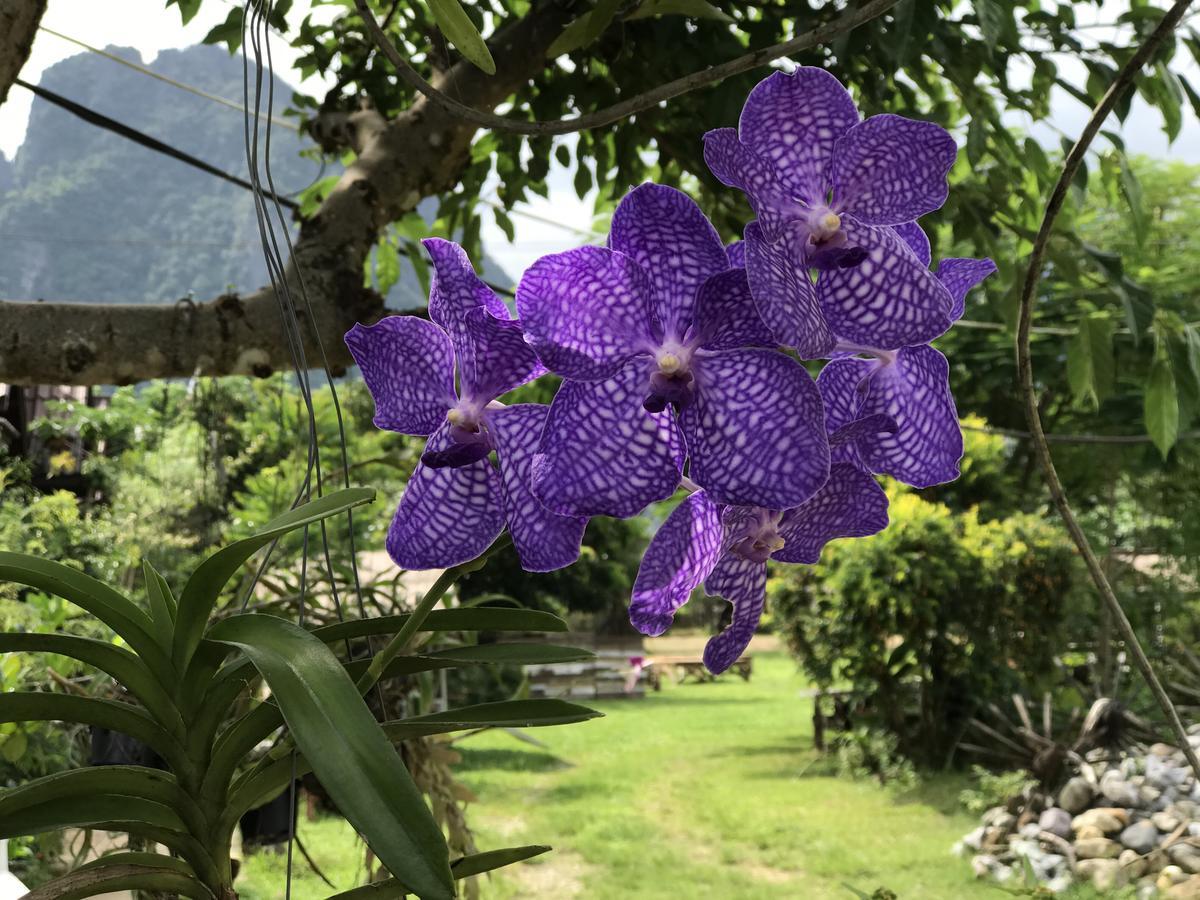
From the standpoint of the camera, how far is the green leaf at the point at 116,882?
33 cm

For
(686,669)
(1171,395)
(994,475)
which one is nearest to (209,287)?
(686,669)

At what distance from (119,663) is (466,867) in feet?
0.52

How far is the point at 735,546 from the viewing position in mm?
329

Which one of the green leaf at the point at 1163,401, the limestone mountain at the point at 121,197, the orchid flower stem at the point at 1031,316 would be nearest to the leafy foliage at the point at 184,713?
the orchid flower stem at the point at 1031,316

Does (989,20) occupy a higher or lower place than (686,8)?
higher

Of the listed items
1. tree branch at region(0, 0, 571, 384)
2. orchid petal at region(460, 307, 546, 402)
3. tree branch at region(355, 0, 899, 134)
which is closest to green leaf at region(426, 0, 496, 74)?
tree branch at region(355, 0, 899, 134)

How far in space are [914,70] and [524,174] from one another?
1.94 feet

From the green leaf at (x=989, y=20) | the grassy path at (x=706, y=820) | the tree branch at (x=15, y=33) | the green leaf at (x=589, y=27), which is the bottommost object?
the grassy path at (x=706, y=820)

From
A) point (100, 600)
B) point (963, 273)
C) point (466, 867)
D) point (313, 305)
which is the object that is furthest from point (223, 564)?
point (313, 305)

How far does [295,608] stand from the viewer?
1.12 meters

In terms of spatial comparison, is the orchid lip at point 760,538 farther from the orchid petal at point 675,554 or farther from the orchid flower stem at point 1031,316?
the orchid flower stem at point 1031,316

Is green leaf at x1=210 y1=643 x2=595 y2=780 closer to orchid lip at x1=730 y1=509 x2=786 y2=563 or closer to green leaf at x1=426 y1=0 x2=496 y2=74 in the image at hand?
orchid lip at x1=730 y1=509 x2=786 y2=563

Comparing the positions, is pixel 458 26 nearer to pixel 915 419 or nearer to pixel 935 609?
pixel 915 419

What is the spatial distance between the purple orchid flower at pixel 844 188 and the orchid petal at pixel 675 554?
0.24 feet
